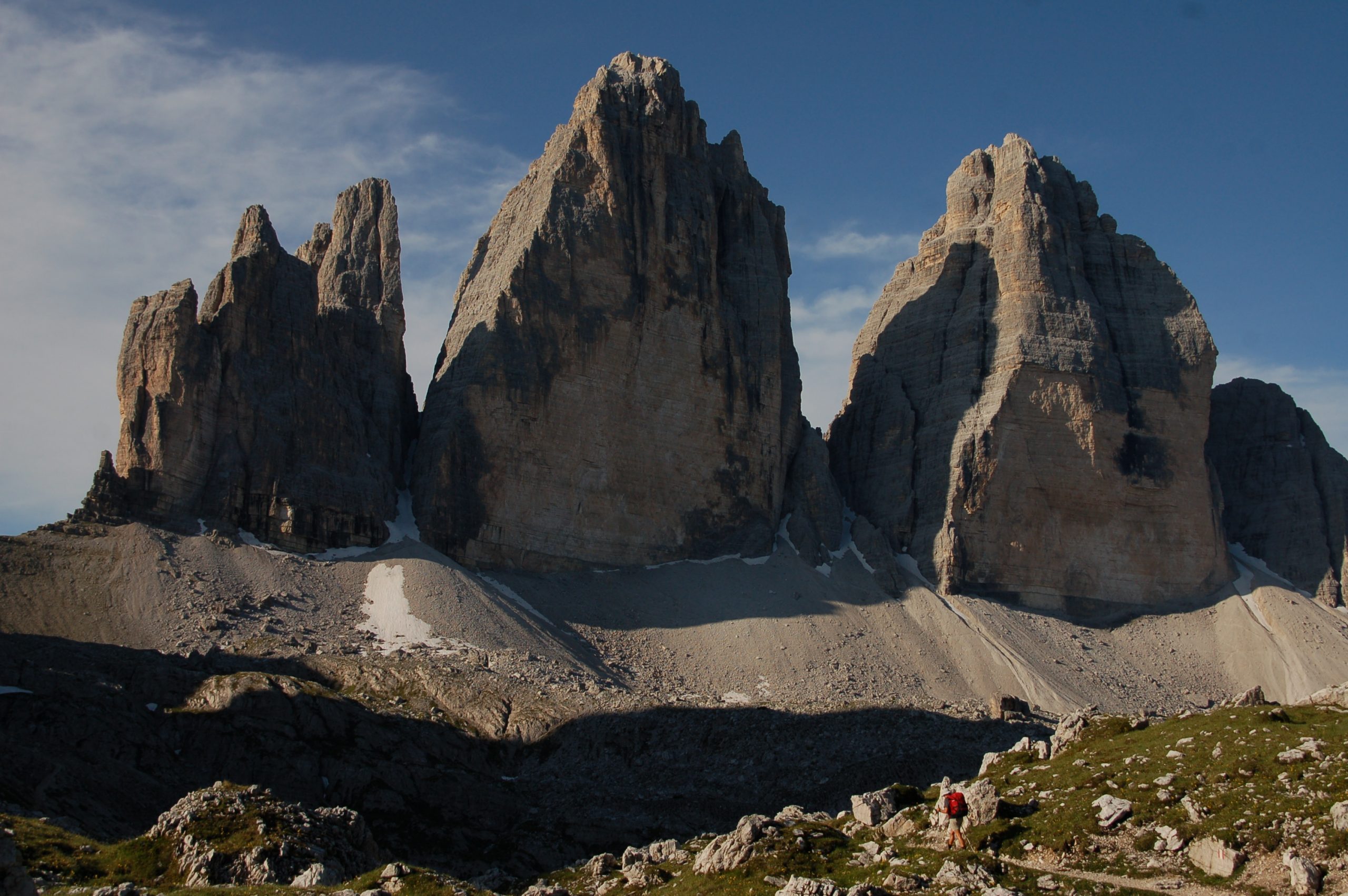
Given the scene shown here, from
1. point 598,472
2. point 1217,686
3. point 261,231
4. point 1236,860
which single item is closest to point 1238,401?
point 1217,686

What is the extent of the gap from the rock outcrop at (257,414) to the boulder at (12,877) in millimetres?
59896

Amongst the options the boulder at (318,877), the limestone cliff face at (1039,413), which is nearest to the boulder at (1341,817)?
the boulder at (318,877)

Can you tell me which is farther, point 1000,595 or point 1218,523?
point 1218,523

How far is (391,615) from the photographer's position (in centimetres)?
7469

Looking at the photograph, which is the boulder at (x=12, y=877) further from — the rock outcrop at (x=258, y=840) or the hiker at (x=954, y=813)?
the hiker at (x=954, y=813)

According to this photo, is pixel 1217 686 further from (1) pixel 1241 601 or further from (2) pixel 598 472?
(2) pixel 598 472

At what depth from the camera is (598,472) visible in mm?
90688

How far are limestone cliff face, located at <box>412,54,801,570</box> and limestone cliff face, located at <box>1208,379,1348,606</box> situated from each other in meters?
38.2

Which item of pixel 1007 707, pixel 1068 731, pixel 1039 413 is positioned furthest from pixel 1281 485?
pixel 1068 731

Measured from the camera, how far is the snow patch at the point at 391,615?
Answer: 7169 cm

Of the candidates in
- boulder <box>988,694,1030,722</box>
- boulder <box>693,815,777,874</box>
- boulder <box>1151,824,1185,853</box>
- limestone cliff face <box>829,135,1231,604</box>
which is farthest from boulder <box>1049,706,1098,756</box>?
limestone cliff face <box>829,135,1231,604</box>

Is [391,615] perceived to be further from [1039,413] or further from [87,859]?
[1039,413]

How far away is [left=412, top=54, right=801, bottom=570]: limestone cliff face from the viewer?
88562 millimetres

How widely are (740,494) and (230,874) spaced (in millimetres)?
65479
